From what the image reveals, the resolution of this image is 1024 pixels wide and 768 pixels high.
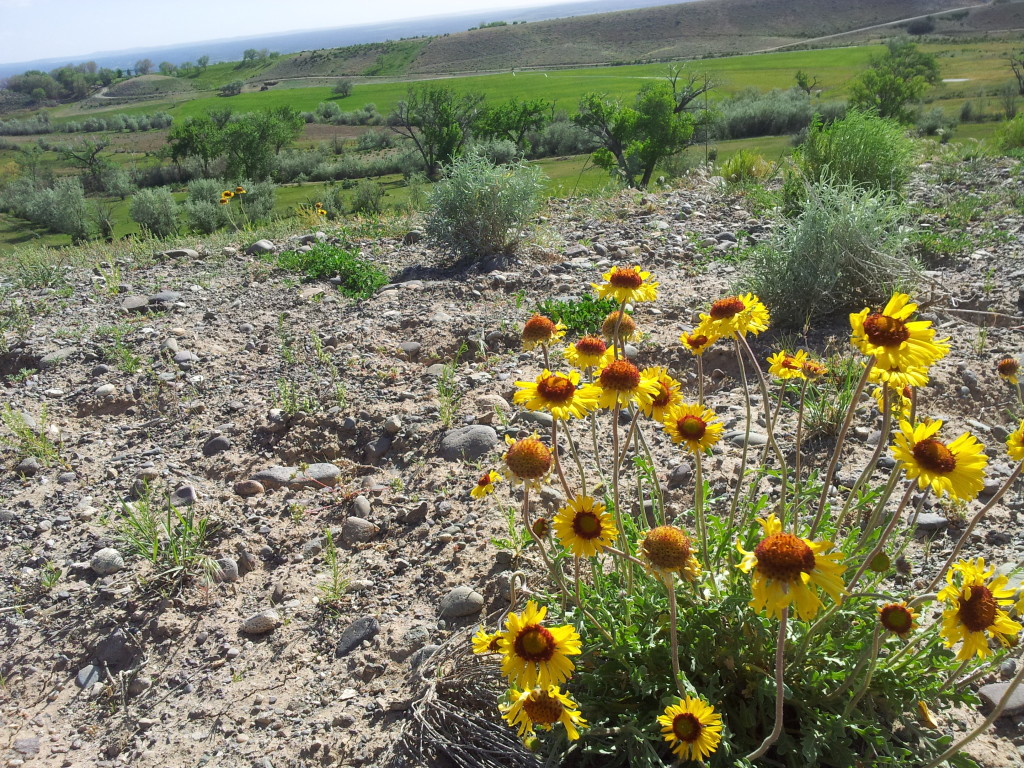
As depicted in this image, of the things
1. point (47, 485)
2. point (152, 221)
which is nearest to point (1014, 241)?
point (47, 485)

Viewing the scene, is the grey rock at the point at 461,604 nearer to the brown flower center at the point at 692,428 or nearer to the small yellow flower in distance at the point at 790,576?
the brown flower center at the point at 692,428

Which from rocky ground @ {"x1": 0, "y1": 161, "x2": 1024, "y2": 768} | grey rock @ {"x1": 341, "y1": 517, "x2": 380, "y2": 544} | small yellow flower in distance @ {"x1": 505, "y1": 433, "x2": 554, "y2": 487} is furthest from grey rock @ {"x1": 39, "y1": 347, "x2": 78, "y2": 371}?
small yellow flower in distance @ {"x1": 505, "y1": 433, "x2": 554, "y2": 487}

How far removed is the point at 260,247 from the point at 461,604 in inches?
252

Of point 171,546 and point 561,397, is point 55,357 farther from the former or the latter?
point 561,397

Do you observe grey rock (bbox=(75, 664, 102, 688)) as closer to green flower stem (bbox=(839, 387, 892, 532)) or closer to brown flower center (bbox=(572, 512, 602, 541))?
brown flower center (bbox=(572, 512, 602, 541))

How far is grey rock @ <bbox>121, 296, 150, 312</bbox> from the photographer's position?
20.8 feet

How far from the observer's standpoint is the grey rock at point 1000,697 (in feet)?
7.25

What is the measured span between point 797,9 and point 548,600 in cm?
14232

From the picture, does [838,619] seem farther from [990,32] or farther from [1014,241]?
[990,32]

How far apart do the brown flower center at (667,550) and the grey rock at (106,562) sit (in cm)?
297

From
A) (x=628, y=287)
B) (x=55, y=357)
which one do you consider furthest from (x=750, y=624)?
(x=55, y=357)

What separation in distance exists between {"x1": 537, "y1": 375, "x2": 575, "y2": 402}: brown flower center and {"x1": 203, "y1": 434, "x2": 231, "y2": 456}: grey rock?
305 cm

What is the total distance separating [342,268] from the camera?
7.09 metres

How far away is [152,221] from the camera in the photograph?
68.3 ft
